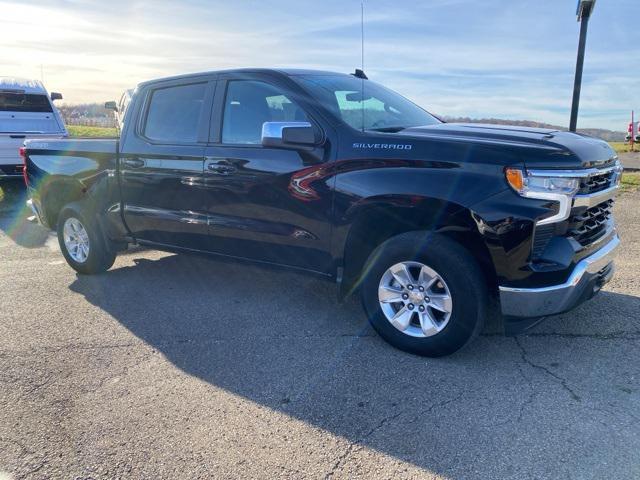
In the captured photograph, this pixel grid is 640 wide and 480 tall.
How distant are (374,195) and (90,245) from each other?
3478 mm

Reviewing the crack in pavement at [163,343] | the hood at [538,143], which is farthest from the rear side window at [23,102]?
the hood at [538,143]

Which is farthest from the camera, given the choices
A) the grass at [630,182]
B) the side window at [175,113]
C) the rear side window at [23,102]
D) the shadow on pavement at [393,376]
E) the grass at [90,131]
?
the grass at [90,131]

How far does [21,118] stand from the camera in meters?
12.1

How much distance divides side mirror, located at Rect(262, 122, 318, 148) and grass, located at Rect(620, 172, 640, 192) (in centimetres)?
846

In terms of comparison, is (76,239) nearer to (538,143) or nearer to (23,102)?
(538,143)

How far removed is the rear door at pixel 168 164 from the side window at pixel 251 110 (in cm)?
22

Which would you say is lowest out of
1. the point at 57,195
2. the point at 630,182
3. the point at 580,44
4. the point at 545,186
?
the point at 630,182

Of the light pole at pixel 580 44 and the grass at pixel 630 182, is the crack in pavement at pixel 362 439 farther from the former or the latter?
the grass at pixel 630 182

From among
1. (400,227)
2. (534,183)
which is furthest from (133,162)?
(534,183)

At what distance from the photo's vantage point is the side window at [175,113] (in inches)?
188

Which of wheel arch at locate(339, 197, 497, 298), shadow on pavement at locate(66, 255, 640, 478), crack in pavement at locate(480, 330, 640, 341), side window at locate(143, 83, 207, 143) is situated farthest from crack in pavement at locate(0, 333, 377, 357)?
side window at locate(143, 83, 207, 143)

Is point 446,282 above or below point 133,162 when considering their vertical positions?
below

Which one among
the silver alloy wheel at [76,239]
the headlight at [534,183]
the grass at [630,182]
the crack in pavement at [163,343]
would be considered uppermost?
the headlight at [534,183]

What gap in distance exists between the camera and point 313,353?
151 inches
